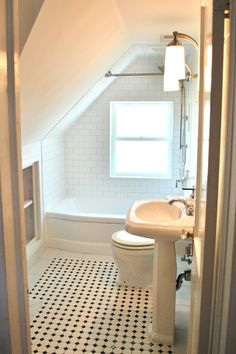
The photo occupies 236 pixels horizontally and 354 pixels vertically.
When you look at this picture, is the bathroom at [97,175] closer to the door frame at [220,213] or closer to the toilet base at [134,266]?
the toilet base at [134,266]

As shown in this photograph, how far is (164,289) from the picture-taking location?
2191 mm

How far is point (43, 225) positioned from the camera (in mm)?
3758

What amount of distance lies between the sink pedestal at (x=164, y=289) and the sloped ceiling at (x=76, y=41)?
1.32 meters

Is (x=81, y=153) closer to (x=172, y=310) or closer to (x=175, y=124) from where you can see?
(x=175, y=124)

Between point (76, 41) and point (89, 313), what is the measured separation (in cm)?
199

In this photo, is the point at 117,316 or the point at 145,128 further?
the point at 145,128

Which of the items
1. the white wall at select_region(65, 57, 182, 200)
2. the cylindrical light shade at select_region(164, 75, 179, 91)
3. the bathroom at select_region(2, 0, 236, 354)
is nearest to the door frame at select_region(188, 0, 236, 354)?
the bathroom at select_region(2, 0, 236, 354)

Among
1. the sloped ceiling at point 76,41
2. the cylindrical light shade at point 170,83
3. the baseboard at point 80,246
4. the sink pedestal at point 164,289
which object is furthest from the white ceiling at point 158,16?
the baseboard at point 80,246

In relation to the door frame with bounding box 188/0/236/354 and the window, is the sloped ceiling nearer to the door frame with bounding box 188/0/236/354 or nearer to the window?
the door frame with bounding box 188/0/236/354

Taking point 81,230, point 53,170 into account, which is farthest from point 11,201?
point 53,170

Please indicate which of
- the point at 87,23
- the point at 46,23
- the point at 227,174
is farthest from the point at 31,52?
the point at 227,174

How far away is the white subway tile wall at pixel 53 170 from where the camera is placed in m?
3.85

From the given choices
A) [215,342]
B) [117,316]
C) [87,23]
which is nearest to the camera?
[215,342]

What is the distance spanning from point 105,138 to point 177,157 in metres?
1.00
